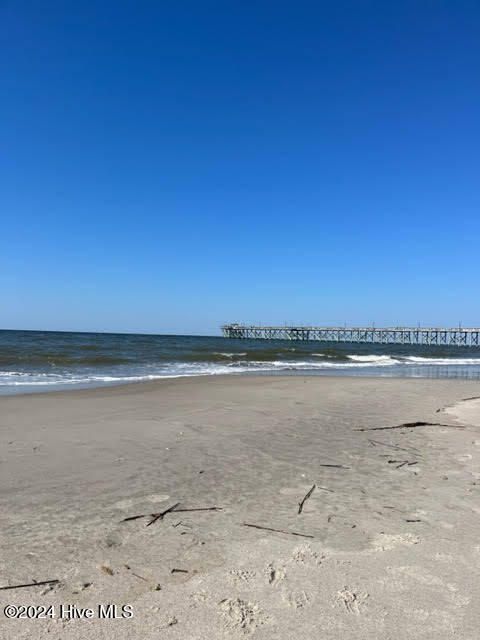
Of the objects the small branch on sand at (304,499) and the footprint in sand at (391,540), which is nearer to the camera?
the footprint in sand at (391,540)

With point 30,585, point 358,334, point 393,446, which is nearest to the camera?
point 30,585

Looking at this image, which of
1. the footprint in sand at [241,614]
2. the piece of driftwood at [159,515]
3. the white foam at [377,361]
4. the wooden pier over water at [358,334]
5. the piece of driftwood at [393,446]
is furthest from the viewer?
the wooden pier over water at [358,334]

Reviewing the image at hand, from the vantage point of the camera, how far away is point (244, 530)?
3.46m

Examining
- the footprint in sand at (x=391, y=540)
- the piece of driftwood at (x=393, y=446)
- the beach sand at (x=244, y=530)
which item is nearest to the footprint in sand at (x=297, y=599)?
the beach sand at (x=244, y=530)

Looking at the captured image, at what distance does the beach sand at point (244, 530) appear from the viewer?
7.88ft

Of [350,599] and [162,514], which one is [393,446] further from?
[350,599]

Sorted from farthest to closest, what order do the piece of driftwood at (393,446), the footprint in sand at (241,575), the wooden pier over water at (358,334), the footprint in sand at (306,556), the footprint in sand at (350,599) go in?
the wooden pier over water at (358,334)
the piece of driftwood at (393,446)
the footprint in sand at (306,556)
the footprint in sand at (241,575)
the footprint in sand at (350,599)

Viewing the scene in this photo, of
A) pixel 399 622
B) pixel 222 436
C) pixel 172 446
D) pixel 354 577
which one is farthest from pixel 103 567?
pixel 222 436

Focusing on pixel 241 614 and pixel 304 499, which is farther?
pixel 304 499

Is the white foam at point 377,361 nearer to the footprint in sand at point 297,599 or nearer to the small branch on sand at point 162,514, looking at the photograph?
the small branch on sand at point 162,514

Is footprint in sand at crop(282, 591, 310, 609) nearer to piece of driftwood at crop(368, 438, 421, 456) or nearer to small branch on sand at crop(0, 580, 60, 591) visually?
small branch on sand at crop(0, 580, 60, 591)

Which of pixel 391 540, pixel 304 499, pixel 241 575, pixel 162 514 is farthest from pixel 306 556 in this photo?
pixel 162 514

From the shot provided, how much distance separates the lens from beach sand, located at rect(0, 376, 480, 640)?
2.40 metres

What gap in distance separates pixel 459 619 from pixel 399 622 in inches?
12.8
